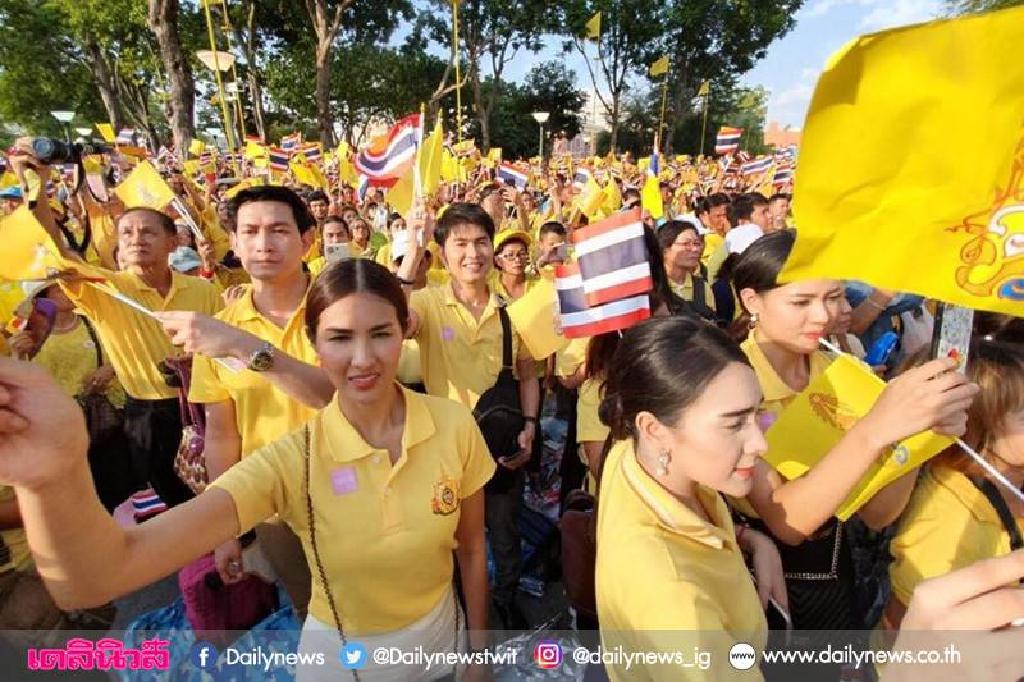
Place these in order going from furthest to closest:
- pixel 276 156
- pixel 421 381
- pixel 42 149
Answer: pixel 276 156 → pixel 421 381 → pixel 42 149

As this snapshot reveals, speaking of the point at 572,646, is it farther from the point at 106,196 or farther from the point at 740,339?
the point at 106,196

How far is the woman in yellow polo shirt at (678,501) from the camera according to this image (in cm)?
118

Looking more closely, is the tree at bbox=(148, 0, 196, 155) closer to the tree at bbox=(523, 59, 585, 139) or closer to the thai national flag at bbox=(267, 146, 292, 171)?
the thai national flag at bbox=(267, 146, 292, 171)

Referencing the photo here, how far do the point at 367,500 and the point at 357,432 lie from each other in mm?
201

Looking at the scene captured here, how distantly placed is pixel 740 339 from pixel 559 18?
34020 millimetres

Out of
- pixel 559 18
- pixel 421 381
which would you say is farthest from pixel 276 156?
pixel 559 18

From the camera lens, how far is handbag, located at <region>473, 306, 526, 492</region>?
9.75ft

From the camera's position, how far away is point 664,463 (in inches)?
58.8

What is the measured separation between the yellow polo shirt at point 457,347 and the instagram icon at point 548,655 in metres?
1.22

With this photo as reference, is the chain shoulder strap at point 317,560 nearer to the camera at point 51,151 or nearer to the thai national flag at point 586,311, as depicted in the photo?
the thai national flag at point 586,311

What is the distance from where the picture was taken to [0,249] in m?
1.62

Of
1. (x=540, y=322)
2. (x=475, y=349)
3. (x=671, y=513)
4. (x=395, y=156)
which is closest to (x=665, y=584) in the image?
(x=671, y=513)

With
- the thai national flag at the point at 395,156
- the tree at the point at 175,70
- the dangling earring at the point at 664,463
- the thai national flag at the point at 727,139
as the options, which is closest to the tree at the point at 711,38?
the thai national flag at the point at 727,139

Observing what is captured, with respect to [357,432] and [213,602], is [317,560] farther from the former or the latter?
[213,602]
